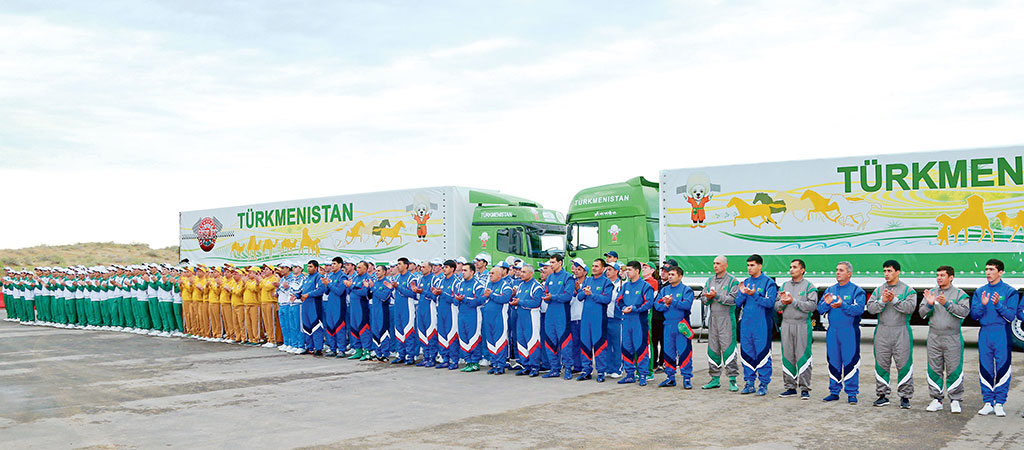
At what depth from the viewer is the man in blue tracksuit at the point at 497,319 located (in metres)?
11.8

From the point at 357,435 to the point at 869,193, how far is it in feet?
33.9

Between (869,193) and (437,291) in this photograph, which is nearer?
(437,291)

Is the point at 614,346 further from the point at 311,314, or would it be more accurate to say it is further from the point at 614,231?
the point at 614,231

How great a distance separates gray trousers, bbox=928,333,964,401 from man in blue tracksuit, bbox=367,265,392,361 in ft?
26.2

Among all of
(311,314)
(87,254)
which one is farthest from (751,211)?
(87,254)

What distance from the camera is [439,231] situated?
1853 cm

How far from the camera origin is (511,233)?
18.2 metres

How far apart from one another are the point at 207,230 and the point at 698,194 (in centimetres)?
1561

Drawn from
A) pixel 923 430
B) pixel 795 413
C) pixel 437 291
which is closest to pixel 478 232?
pixel 437 291

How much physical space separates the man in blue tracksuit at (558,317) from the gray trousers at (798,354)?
116 inches

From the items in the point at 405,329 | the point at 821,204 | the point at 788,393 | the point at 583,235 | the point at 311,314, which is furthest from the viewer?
the point at 583,235

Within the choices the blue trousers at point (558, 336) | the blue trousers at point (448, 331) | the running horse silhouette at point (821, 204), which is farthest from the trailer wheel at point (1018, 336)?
the blue trousers at point (448, 331)

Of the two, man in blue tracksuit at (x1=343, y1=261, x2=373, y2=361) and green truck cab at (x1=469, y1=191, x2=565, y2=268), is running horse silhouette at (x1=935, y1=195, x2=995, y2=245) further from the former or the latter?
man in blue tracksuit at (x1=343, y1=261, x2=373, y2=361)

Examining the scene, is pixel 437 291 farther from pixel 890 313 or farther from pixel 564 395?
pixel 890 313
